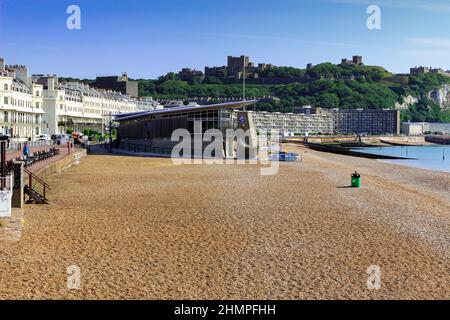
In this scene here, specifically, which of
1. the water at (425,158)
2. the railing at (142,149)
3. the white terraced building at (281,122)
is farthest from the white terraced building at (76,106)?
the white terraced building at (281,122)

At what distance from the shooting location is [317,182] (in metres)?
28.0

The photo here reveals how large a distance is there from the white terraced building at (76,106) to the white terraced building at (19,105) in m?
6.85

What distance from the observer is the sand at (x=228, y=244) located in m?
9.95

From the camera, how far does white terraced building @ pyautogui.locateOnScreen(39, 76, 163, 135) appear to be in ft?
266

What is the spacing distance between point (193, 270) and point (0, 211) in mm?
7563

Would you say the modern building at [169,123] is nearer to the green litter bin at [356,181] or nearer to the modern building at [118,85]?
the green litter bin at [356,181]

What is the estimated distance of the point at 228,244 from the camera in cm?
1334

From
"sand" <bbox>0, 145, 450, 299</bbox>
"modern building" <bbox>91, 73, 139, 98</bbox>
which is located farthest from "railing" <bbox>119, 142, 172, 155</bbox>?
"modern building" <bbox>91, 73, 139, 98</bbox>

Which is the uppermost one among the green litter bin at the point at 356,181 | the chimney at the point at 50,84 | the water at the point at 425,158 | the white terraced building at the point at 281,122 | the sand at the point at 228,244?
the chimney at the point at 50,84

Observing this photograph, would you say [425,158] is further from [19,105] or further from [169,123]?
[19,105]
